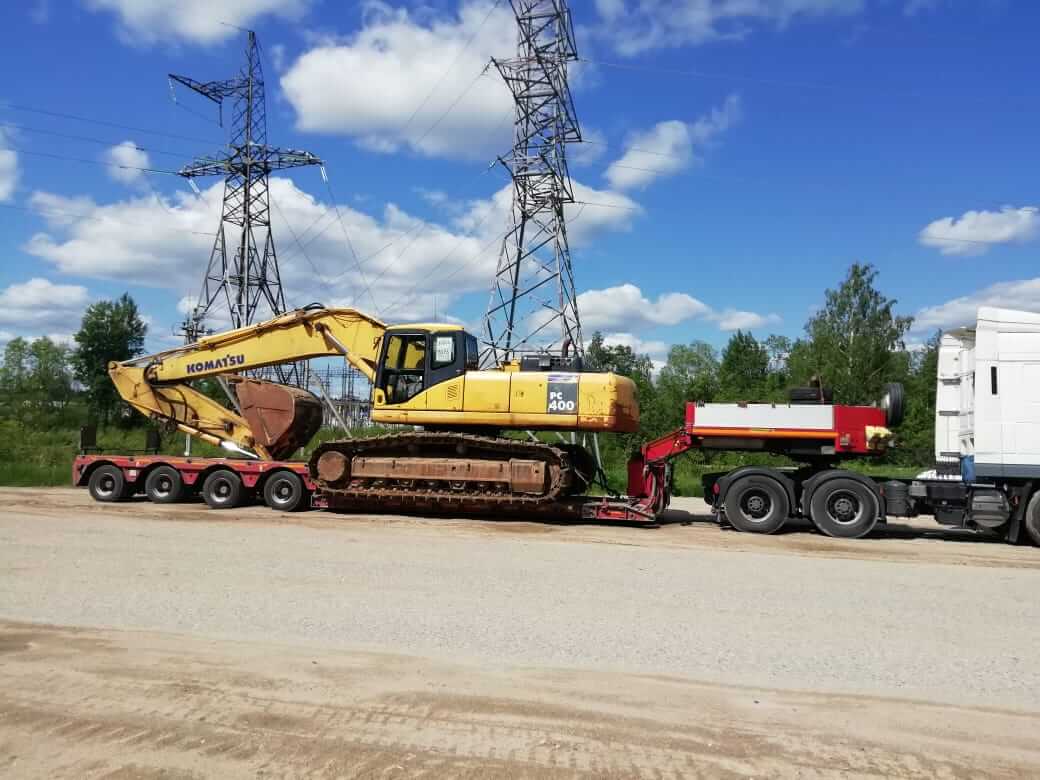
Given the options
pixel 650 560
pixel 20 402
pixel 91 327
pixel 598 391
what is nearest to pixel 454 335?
pixel 598 391

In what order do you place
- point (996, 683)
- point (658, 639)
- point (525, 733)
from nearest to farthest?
point (525, 733)
point (996, 683)
point (658, 639)

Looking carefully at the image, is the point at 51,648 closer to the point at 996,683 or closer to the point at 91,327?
the point at 996,683

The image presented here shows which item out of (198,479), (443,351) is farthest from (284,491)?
(443,351)

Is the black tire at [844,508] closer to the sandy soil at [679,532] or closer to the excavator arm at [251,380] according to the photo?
the sandy soil at [679,532]

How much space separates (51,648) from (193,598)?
64.2 inches

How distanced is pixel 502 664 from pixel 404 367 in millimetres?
9734

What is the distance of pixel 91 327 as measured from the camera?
46.6m

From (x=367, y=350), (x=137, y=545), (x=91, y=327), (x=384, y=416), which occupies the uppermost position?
(x=91, y=327)

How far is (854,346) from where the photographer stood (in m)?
40.2

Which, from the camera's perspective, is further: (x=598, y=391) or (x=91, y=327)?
(x=91, y=327)

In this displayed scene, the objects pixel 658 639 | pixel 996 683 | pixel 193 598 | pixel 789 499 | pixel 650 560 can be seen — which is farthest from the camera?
pixel 789 499

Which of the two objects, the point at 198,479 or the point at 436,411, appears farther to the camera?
the point at 198,479

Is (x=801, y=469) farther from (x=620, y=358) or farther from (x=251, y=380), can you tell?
(x=620, y=358)

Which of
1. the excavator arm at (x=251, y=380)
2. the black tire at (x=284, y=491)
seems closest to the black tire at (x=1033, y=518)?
the excavator arm at (x=251, y=380)
